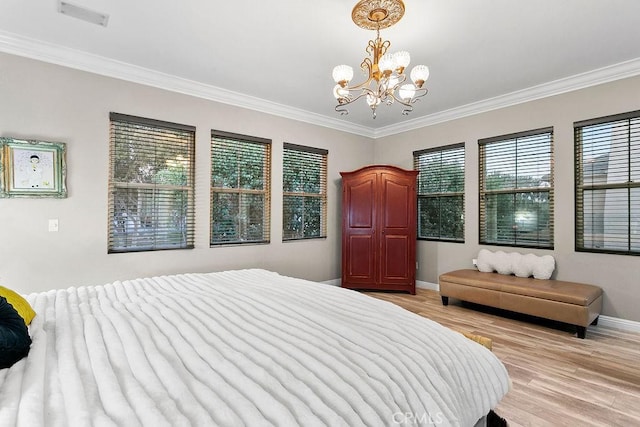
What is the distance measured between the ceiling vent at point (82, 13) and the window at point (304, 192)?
2536 mm

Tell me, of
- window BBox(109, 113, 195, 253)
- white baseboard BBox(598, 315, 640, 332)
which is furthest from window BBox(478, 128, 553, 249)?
window BBox(109, 113, 195, 253)

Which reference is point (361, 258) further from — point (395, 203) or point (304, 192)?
point (304, 192)

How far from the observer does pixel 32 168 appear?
2.93 m

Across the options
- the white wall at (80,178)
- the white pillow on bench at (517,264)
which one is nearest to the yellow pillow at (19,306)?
the white wall at (80,178)

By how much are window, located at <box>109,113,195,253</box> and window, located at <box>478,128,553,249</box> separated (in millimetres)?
3960

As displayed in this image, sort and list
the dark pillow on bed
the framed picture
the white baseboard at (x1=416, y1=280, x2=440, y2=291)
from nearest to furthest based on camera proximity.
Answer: the dark pillow on bed < the framed picture < the white baseboard at (x1=416, y1=280, x2=440, y2=291)

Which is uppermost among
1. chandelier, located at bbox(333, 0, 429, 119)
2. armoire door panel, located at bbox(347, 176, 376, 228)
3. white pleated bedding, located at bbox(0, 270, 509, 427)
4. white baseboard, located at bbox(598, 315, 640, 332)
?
chandelier, located at bbox(333, 0, 429, 119)

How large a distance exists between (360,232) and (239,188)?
1952 millimetres

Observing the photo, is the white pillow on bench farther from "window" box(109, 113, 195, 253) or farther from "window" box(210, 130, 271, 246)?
"window" box(109, 113, 195, 253)

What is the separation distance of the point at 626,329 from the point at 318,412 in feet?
13.8

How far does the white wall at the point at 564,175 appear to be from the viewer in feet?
11.2

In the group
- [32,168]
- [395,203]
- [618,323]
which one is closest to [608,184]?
[618,323]

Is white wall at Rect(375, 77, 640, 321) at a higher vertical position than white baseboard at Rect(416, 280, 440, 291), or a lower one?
higher

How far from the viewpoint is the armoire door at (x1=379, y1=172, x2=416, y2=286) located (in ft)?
15.9
